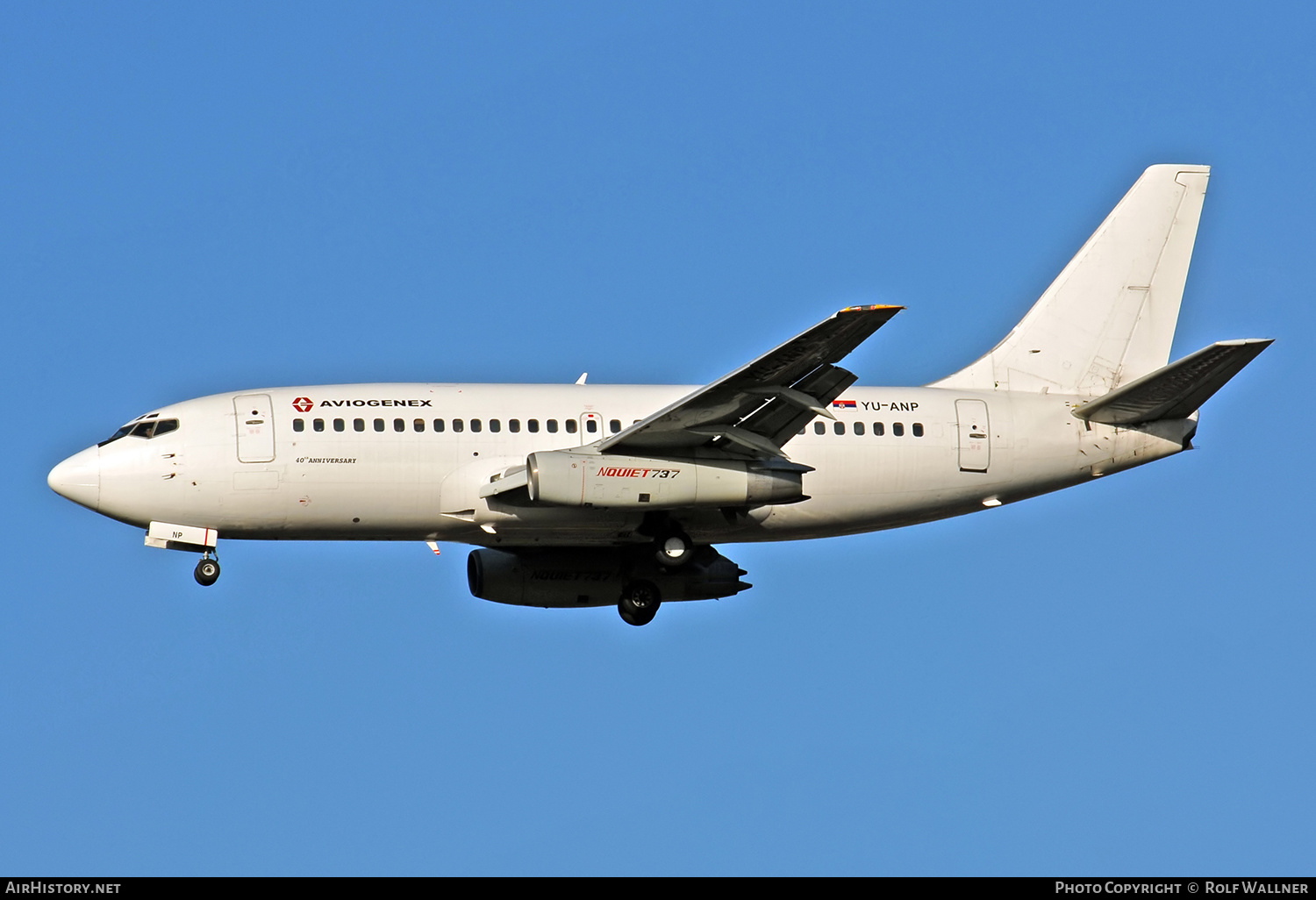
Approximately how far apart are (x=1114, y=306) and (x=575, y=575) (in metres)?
14.5

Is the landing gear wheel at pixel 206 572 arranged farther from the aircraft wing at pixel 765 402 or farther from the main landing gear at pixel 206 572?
the aircraft wing at pixel 765 402

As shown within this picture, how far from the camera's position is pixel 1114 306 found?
162 feet

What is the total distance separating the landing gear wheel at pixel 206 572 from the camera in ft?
146

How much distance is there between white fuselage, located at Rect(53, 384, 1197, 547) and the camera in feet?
144

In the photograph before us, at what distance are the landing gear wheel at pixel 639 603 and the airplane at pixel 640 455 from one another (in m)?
0.06

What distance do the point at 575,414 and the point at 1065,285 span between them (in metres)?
12.9

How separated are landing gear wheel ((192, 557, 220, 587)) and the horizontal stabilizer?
1976 cm

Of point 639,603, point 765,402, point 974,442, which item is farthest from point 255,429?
point 974,442

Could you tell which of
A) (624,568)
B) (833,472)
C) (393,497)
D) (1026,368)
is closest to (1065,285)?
(1026,368)

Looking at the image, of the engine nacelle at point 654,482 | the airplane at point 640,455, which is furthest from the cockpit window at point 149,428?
the engine nacelle at point 654,482

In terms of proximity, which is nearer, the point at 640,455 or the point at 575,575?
the point at 640,455

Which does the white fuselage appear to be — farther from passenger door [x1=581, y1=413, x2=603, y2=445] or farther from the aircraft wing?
the aircraft wing

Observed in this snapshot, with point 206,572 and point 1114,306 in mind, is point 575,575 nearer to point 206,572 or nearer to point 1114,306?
point 206,572
